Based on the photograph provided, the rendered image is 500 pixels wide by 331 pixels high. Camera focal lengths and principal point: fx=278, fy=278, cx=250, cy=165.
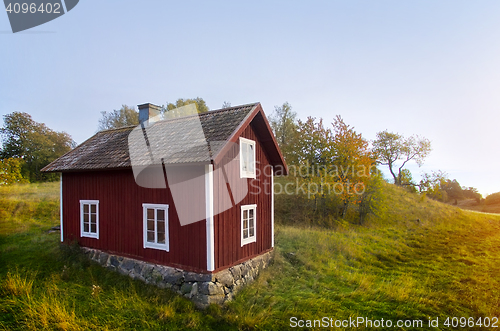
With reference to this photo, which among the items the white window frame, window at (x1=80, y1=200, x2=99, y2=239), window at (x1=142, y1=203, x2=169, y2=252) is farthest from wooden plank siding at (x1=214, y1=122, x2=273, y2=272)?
window at (x1=80, y1=200, x2=99, y2=239)

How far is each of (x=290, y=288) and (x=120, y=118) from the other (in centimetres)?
3797

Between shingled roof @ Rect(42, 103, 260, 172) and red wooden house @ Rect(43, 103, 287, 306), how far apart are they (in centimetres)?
5

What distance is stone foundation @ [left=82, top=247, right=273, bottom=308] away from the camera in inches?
323

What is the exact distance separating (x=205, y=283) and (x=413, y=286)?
7.17 meters

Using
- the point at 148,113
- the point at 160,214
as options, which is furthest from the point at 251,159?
the point at 148,113

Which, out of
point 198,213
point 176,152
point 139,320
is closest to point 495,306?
point 198,213

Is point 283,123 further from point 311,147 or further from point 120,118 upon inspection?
point 120,118

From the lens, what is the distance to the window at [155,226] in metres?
9.15

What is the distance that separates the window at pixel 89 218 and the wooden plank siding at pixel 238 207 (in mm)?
5774

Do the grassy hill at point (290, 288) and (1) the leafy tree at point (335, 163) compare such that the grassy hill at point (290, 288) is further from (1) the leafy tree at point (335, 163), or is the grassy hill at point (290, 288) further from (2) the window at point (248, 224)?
(1) the leafy tree at point (335, 163)

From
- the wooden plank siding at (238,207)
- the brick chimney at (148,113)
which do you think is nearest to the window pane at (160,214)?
the wooden plank siding at (238,207)

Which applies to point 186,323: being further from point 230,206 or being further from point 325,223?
point 325,223

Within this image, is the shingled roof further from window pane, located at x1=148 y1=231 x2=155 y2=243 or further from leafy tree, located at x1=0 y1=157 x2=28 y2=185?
leafy tree, located at x1=0 y1=157 x2=28 y2=185

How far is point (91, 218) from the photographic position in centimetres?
1153
